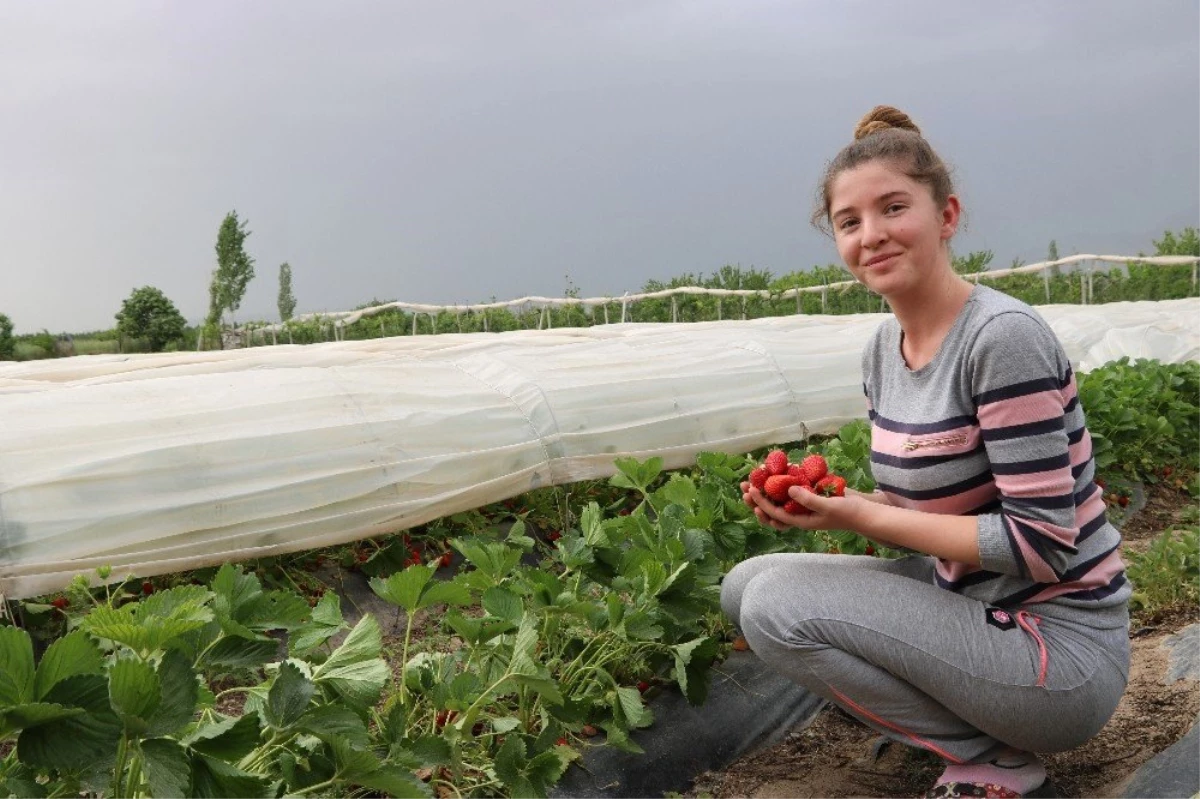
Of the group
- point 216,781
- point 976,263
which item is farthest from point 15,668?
point 976,263

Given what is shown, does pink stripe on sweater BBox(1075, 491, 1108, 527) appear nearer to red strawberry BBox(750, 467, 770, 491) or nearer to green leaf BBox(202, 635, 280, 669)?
red strawberry BBox(750, 467, 770, 491)

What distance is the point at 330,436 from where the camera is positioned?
365 cm

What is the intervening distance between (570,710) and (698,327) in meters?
5.52

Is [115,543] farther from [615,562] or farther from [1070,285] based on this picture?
[1070,285]

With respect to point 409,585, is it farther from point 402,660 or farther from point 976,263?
point 976,263

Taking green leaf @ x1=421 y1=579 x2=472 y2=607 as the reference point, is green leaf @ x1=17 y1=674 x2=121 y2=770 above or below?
above

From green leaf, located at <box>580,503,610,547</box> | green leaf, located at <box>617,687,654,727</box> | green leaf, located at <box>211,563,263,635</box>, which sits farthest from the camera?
green leaf, located at <box>580,503,610,547</box>

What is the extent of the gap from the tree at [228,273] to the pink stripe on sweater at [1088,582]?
20.7 m

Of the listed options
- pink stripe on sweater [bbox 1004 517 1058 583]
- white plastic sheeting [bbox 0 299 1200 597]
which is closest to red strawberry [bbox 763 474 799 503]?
pink stripe on sweater [bbox 1004 517 1058 583]

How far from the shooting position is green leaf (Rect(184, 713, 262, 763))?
4.42 feet

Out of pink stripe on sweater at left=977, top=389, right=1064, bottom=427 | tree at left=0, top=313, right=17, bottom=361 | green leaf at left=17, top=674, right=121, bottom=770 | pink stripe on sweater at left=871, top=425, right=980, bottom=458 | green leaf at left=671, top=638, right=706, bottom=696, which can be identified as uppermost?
tree at left=0, top=313, right=17, bottom=361

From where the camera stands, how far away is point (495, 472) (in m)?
4.01

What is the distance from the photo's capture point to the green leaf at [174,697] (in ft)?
4.21

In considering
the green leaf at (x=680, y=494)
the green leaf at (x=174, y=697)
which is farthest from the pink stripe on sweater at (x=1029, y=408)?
the green leaf at (x=174, y=697)
